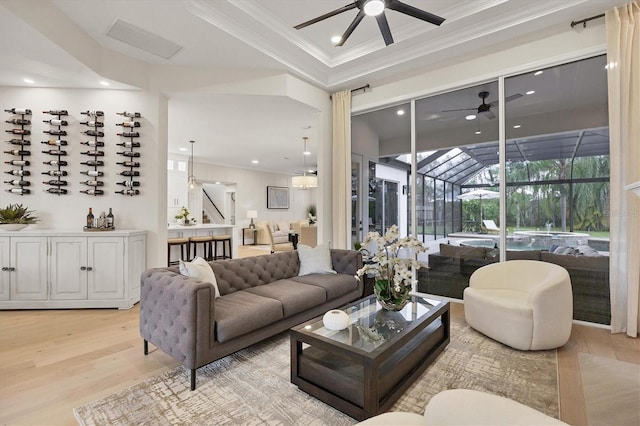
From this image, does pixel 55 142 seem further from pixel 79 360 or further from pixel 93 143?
pixel 79 360

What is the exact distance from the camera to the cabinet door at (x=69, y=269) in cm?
378

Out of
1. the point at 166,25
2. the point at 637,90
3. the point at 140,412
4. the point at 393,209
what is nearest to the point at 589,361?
the point at 637,90

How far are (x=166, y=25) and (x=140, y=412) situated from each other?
3.57 meters

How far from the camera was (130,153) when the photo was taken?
420cm

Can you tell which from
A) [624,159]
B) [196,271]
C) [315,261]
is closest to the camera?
[196,271]

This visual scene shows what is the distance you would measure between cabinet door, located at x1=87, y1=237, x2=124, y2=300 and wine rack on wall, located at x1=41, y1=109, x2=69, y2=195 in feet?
3.32

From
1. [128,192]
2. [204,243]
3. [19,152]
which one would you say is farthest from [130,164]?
[204,243]

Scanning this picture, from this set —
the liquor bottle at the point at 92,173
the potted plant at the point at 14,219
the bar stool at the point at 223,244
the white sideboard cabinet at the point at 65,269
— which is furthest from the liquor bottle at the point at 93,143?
the bar stool at the point at 223,244

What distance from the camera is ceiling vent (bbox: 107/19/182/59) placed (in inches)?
130

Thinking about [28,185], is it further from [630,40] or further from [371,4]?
[630,40]

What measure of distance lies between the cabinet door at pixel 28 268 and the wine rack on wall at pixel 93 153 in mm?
849

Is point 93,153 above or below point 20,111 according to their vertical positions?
below

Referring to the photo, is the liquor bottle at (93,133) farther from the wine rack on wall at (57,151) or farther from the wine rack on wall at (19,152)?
the wine rack on wall at (19,152)

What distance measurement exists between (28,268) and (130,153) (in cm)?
185
